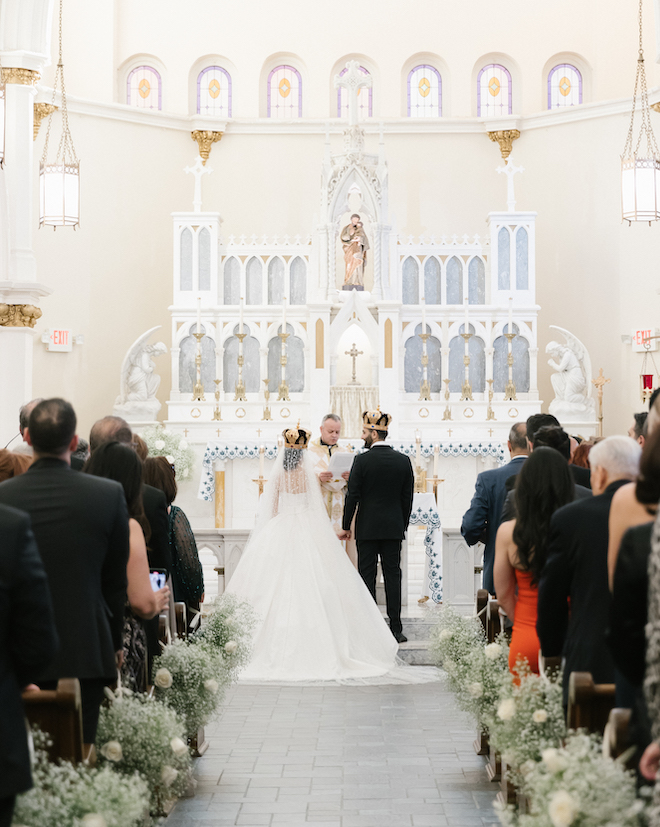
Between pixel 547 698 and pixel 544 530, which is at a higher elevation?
pixel 544 530

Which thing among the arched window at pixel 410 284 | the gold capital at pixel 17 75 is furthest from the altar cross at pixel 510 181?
the gold capital at pixel 17 75

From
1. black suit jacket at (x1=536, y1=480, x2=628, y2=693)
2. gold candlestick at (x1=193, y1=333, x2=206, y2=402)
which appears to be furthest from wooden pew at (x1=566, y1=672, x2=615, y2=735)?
gold candlestick at (x1=193, y1=333, x2=206, y2=402)

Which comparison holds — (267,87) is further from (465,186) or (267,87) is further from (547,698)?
(547,698)

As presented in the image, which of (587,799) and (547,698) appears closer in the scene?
(587,799)

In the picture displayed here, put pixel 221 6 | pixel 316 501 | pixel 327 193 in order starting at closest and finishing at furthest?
pixel 316 501 < pixel 327 193 < pixel 221 6

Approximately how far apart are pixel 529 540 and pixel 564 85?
45.9 ft

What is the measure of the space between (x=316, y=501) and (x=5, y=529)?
4.98m

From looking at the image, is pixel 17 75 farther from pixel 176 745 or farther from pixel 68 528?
pixel 176 745

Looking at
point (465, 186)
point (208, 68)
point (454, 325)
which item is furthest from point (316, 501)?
point (208, 68)

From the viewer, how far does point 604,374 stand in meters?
15.4

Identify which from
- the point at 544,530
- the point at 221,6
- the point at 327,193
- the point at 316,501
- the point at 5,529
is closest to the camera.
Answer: the point at 5,529

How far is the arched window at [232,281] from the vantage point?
14.3 m

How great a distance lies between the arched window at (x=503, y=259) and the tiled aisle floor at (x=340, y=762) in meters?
8.24

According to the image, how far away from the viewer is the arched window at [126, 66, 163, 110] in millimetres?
16438
